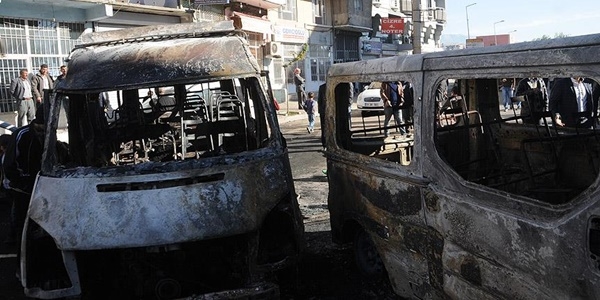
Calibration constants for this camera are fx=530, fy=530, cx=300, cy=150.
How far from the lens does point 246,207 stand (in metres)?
3.64

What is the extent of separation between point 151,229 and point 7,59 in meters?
14.2

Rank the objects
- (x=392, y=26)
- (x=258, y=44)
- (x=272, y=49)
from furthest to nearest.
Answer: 1. (x=392, y=26)
2. (x=258, y=44)
3. (x=272, y=49)

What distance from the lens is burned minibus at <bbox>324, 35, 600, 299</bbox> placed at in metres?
2.44

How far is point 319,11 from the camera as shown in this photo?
35.7 meters

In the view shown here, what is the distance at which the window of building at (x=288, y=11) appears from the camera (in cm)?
3152

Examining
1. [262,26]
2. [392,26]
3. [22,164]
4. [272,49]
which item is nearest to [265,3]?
[262,26]

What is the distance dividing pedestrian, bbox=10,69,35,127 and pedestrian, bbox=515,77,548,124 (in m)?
11.2

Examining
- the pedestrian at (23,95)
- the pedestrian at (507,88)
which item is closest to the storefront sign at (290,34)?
the pedestrian at (23,95)

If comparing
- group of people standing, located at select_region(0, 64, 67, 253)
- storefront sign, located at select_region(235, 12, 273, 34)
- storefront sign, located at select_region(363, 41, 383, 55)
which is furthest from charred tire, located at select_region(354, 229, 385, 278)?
storefront sign, located at select_region(363, 41, 383, 55)

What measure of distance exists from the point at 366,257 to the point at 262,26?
23.8 metres

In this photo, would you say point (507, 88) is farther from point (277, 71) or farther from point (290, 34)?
point (290, 34)

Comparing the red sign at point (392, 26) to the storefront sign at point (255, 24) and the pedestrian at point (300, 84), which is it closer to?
the storefront sign at point (255, 24)

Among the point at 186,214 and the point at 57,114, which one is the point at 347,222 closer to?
the point at 186,214

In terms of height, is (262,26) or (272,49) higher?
(262,26)
